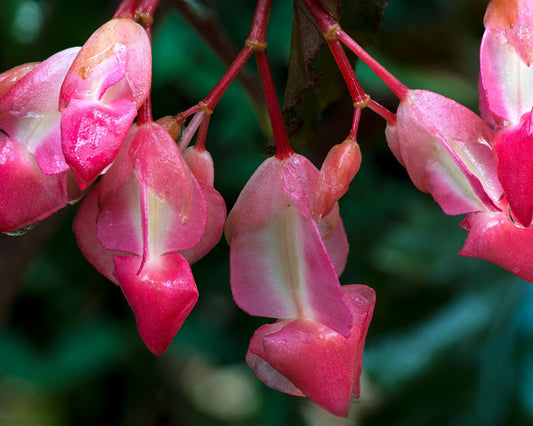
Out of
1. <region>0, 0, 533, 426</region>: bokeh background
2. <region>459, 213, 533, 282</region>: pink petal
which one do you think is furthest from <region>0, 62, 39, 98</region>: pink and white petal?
<region>0, 0, 533, 426</region>: bokeh background

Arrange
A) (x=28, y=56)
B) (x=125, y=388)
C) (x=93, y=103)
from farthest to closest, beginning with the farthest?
(x=125, y=388) < (x=28, y=56) < (x=93, y=103)

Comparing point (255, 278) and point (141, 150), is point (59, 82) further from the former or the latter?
point (255, 278)

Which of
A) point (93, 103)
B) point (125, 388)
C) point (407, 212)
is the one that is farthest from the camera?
point (125, 388)

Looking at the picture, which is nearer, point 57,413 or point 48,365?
point 48,365

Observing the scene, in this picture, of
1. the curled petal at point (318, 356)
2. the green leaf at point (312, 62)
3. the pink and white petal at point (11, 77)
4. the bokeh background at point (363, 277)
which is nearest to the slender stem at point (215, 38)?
the bokeh background at point (363, 277)

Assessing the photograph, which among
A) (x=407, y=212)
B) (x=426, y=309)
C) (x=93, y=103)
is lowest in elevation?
(x=426, y=309)

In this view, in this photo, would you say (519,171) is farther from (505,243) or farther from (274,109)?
(274,109)

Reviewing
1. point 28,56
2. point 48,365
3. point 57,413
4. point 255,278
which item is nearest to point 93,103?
point 255,278

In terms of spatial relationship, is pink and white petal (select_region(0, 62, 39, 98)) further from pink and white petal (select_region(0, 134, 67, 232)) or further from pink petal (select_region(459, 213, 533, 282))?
pink petal (select_region(459, 213, 533, 282))

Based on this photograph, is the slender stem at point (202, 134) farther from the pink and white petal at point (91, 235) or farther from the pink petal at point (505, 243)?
the pink petal at point (505, 243)
